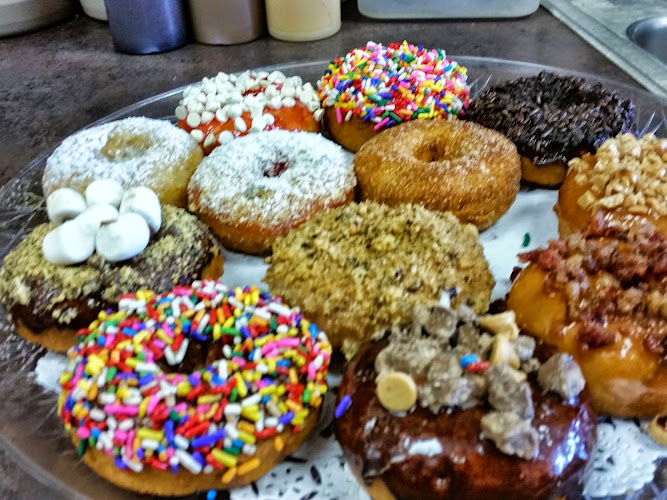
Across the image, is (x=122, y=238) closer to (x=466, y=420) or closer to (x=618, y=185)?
(x=466, y=420)

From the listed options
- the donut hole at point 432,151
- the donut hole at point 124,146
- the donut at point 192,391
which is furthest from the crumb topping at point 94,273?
the donut hole at point 432,151

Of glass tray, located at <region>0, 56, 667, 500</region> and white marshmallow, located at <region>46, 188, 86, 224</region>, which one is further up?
white marshmallow, located at <region>46, 188, 86, 224</region>

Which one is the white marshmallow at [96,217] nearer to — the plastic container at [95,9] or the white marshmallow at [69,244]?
the white marshmallow at [69,244]

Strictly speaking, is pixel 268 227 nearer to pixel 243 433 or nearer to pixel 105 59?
pixel 243 433

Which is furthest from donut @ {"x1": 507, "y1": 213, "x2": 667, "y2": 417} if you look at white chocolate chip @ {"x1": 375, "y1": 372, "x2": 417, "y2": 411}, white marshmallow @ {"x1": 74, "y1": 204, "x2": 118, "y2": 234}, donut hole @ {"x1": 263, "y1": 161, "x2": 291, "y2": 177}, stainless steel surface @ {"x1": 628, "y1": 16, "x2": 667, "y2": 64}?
stainless steel surface @ {"x1": 628, "y1": 16, "x2": 667, "y2": 64}

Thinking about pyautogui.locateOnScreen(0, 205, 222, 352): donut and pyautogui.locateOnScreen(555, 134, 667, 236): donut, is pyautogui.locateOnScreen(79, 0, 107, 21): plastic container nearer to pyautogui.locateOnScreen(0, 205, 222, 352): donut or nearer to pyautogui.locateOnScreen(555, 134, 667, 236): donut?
pyautogui.locateOnScreen(0, 205, 222, 352): donut
